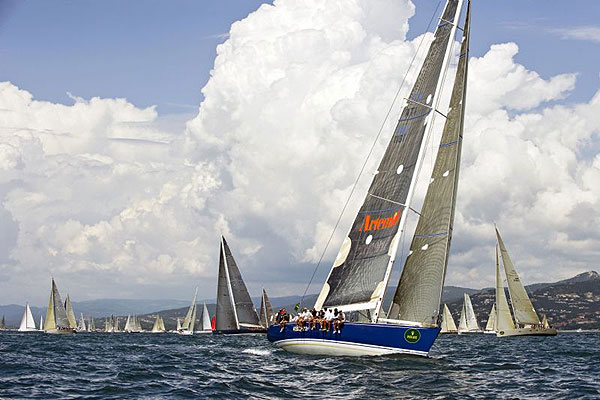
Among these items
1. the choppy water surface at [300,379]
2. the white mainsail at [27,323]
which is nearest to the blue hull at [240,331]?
the choppy water surface at [300,379]

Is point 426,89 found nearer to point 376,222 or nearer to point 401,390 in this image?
point 376,222

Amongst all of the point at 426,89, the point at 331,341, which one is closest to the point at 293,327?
the point at 331,341

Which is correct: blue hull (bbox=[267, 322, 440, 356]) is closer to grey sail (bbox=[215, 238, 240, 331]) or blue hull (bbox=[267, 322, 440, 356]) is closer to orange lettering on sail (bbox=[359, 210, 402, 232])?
orange lettering on sail (bbox=[359, 210, 402, 232])

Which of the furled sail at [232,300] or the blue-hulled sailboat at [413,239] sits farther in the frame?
the furled sail at [232,300]

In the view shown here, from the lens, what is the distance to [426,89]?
1421 inches

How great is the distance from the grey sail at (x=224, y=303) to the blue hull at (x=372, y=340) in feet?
190

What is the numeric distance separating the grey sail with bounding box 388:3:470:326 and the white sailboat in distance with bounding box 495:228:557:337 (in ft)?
185

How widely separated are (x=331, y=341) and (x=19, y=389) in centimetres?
1527

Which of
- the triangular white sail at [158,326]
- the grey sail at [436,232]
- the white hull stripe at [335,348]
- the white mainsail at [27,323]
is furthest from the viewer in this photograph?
the triangular white sail at [158,326]

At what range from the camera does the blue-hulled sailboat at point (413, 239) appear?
1346 inches

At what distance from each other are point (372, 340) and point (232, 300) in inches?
2490

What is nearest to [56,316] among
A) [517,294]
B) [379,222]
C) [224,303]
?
[224,303]

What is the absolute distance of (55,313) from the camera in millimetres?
126438

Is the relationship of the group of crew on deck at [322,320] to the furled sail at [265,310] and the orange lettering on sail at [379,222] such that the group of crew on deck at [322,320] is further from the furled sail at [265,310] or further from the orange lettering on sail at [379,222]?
the furled sail at [265,310]
